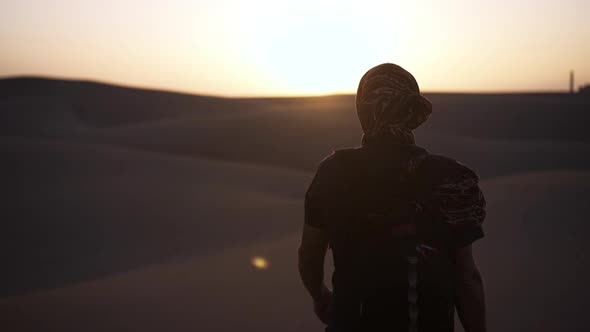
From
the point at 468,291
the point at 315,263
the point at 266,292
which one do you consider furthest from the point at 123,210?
the point at 468,291

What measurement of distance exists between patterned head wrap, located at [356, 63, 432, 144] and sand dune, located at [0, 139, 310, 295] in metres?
6.79

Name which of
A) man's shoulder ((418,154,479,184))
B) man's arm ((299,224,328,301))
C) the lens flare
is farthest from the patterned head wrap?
the lens flare

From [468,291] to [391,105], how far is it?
0.66 metres

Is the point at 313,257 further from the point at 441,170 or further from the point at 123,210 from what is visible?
the point at 123,210

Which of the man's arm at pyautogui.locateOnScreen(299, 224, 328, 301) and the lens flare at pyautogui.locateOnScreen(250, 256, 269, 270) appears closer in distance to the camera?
the man's arm at pyautogui.locateOnScreen(299, 224, 328, 301)

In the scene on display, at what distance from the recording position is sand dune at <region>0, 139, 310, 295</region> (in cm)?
851

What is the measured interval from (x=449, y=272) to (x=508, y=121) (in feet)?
111

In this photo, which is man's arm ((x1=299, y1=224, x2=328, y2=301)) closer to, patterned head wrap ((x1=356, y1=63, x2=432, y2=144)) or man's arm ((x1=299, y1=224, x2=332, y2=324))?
man's arm ((x1=299, y1=224, x2=332, y2=324))

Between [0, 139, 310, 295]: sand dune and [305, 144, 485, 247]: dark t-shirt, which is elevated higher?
[0, 139, 310, 295]: sand dune

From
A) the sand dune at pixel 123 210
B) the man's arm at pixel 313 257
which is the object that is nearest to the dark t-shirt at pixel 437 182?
the man's arm at pixel 313 257

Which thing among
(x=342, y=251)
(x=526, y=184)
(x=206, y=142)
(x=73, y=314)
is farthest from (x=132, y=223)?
(x=206, y=142)

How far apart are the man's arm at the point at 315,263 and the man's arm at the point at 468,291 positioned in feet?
1.48

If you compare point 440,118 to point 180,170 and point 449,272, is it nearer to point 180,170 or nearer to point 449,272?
point 180,170

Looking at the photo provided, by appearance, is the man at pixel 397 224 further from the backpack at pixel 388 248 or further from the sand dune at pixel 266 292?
the sand dune at pixel 266 292
